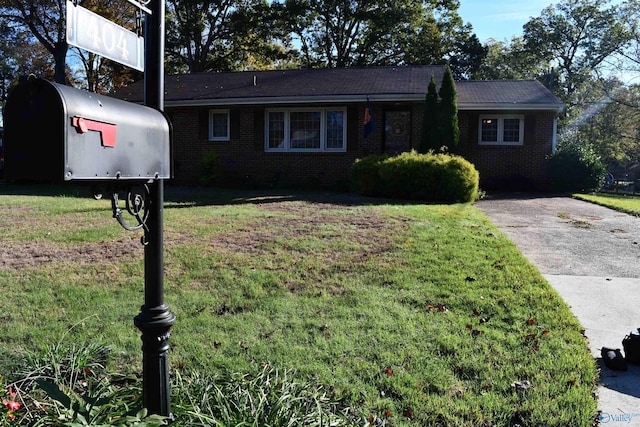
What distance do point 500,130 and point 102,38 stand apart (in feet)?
54.5

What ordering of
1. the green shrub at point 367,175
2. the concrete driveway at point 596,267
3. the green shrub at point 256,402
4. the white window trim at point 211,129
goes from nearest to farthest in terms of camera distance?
the green shrub at point 256,402
the concrete driveway at point 596,267
the green shrub at point 367,175
the white window trim at point 211,129

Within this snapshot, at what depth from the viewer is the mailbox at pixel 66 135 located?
5.29 feet

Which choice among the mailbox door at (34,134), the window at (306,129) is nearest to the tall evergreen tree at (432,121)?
the window at (306,129)

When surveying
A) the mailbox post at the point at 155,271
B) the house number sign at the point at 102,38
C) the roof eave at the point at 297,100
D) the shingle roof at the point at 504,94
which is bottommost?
the mailbox post at the point at 155,271

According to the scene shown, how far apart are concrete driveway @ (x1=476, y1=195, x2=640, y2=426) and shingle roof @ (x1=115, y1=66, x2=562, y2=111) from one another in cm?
586

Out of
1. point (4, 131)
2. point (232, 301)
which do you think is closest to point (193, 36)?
point (232, 301)

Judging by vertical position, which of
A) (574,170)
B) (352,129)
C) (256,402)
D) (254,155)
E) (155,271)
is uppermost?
(352,129)

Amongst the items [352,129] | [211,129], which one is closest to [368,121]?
[352,129]

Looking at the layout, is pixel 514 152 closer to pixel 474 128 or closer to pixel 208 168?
pixel 474 128

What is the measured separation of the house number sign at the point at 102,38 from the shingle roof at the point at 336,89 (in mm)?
14537

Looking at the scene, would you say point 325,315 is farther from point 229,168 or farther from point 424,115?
point 229,168

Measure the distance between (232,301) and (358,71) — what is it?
1681 cm

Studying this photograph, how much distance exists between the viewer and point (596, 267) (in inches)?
235

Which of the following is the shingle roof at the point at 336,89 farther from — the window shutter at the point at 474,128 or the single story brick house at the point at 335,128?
the window shutter at the point at 474,128
